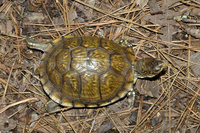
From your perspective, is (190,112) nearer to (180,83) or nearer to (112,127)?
(180,83)

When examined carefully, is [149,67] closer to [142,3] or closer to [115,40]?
[115,40]

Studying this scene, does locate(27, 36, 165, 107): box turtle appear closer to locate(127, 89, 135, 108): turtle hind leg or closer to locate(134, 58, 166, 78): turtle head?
locate(134, 58, 166, 78): turtle head

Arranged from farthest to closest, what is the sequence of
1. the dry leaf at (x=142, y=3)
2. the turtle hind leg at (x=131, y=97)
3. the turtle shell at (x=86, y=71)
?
the dry leaf at (x=142, y=3), the turtle hind leg at (x=131, y=97), the turtle shell at (x=86, y=71)

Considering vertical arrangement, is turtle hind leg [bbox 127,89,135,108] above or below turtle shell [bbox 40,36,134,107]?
below

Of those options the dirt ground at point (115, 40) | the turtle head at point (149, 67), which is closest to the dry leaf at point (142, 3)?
the dirt ground at point (115, 40)

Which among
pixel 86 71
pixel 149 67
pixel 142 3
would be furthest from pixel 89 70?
pixel 142 3

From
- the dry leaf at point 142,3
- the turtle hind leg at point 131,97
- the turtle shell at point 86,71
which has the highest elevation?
the dry leaf at point 142,3

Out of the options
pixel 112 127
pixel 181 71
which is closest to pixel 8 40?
pixel 112 127

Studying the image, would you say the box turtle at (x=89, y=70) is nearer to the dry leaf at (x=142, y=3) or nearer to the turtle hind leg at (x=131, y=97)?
the turtle hind leg at (x=131, y=97)

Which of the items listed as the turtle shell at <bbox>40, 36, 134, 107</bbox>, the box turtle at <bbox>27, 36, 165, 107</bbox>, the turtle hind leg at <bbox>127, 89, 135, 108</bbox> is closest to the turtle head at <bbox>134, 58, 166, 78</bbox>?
A: the box turtle at <bbox>27, 36, 165, 107</bbox>
